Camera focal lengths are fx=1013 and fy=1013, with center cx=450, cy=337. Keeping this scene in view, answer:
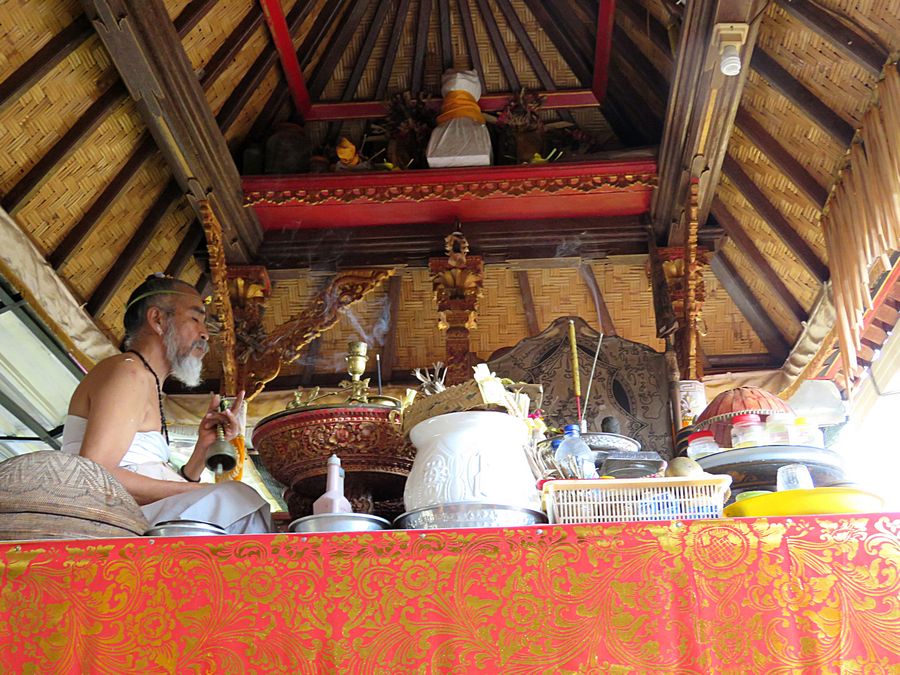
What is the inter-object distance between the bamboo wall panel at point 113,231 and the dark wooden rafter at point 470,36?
5.37ft

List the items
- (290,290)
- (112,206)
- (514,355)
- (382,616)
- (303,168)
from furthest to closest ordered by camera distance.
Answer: (290,290) → (303,168) → (112,206) → (514,355) → (382,616)

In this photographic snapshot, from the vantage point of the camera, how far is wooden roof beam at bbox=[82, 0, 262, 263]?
345cm

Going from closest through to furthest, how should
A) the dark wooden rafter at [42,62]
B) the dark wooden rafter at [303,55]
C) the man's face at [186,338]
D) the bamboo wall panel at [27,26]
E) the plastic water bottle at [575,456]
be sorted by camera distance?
the plastic water bottle at [575,456] < the man's face at [186,338] < the bamboo wall panel at [27,26] < the dark wooden rafter at [42,62] < the dark wooden rafter at [303,55]

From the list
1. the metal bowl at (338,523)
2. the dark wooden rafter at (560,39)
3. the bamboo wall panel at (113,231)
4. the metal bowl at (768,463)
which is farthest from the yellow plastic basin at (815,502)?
the dark wooden rafter at (560,39)

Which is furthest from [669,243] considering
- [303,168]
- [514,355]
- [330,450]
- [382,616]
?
[382,616]

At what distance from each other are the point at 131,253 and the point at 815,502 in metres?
3.93

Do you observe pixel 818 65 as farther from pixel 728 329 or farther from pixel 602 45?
pixel 728 329

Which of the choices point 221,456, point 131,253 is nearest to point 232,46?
point 131,253

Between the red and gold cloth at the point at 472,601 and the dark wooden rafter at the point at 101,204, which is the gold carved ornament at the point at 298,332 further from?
the red and gold cloth at the point at 472,601

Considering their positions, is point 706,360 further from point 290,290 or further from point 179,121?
point 179,121

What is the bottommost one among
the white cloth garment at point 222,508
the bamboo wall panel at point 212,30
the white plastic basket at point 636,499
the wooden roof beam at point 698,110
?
the white plastic basket at point 636,499

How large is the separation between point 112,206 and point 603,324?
271cm

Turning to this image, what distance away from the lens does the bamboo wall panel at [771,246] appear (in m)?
4.92

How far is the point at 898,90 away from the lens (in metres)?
3.31
